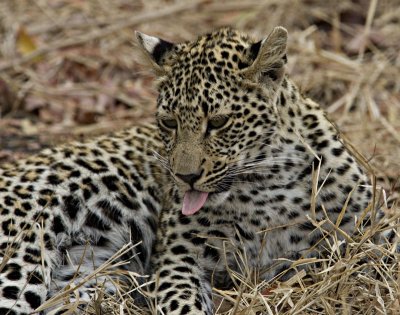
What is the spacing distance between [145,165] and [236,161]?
1436mm

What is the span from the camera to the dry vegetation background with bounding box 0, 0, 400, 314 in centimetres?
1077

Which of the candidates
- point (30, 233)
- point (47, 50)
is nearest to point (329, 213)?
point (30, 233)

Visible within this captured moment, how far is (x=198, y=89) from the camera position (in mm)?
6410

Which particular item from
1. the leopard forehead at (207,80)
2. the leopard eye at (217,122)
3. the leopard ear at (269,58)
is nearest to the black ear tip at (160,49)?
the leopard forehead at (207,80)

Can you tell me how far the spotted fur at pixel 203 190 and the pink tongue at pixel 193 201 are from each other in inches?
3.3

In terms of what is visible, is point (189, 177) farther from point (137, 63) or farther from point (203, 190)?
point (137, 63)

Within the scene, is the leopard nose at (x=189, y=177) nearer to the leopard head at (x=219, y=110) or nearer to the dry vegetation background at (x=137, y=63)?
the leopard head at (x=219, y=110)

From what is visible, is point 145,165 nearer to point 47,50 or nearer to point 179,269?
point 179,269

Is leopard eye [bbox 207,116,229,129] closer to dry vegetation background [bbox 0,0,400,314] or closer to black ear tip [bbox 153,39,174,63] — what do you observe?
black ear tip [bbox 153,39,174,63]

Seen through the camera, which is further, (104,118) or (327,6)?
(327,6)

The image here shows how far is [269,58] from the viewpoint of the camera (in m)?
6.48

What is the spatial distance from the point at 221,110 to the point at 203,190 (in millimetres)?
556

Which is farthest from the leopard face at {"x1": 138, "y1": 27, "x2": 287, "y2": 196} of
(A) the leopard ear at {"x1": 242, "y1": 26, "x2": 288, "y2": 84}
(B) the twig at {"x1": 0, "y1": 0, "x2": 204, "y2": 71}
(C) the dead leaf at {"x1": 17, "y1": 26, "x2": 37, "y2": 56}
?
(C) the dead leaf at {"x1": 17, "y1": 26, "x2": 37, "y2": 56}

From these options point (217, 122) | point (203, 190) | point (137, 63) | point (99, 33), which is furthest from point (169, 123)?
point (99, 33)
